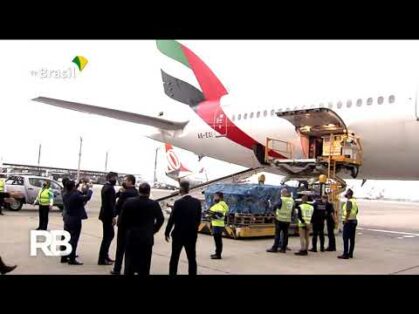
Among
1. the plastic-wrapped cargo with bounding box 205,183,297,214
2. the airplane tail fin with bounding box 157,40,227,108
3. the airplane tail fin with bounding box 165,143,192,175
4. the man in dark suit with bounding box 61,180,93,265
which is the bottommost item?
the man in dark suit with bounding box 61,180,93,265

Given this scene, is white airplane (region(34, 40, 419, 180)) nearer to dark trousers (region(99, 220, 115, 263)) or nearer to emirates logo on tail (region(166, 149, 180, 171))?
dark trousers (region(99, 220, 115, 263))

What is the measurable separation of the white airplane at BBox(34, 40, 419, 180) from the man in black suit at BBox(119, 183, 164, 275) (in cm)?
872

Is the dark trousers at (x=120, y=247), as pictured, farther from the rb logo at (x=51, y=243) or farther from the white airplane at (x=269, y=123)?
the white airplane at (x=269, y=123)

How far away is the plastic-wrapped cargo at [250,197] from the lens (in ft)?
42.4

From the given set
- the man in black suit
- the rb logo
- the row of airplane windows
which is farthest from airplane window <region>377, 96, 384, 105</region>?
the rb logo

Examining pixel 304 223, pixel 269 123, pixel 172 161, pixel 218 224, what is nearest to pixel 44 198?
pixel 218 224

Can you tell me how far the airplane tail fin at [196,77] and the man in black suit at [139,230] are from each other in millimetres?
15285

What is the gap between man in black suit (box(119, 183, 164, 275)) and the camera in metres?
6.07

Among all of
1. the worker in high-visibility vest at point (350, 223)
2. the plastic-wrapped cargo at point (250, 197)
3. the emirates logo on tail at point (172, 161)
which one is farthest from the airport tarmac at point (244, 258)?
the emirates logo on tail at point (172, 161)

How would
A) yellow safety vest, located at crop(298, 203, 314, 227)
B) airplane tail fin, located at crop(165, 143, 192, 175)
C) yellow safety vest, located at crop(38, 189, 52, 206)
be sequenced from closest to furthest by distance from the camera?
yellow safety vest, located at crop(298, 203, 314, 227) → yellow safety vest, located at crop(38, 189, 52, 206) → airplane tail fin, located at crop(165, 143, 192, 175)
